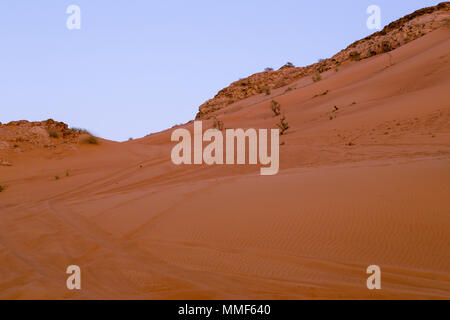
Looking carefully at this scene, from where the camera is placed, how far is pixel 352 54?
3328 cm

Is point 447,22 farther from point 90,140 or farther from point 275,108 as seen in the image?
point 90,140

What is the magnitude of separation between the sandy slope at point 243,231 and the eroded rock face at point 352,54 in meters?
23.4

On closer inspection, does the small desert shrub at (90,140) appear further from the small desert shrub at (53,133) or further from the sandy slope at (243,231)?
the sandy slope at (243,231)

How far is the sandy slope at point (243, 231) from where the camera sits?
292 centimetres

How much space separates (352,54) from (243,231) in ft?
108

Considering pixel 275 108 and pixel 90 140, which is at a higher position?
pixel 275 108

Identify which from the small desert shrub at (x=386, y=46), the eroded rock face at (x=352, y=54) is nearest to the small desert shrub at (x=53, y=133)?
the eroded rock face at (x=352, y=54)

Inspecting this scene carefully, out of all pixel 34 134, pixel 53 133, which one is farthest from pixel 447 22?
pixel 34 134

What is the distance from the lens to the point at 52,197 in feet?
25.3

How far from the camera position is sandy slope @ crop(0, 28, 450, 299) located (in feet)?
9.57

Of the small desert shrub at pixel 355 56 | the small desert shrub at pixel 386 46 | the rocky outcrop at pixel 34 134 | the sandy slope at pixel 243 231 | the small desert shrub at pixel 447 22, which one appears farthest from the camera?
the small desert shrub at pixel 355 56

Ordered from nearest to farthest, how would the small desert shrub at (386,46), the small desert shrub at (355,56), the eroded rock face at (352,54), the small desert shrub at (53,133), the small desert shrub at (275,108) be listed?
the small desert shrub at (53,133) < the small desert shrub at (275,108) < the eroded rock face at (352,54) < the small desert shrub at (386,46) < the small desert shrub at (355,56)
